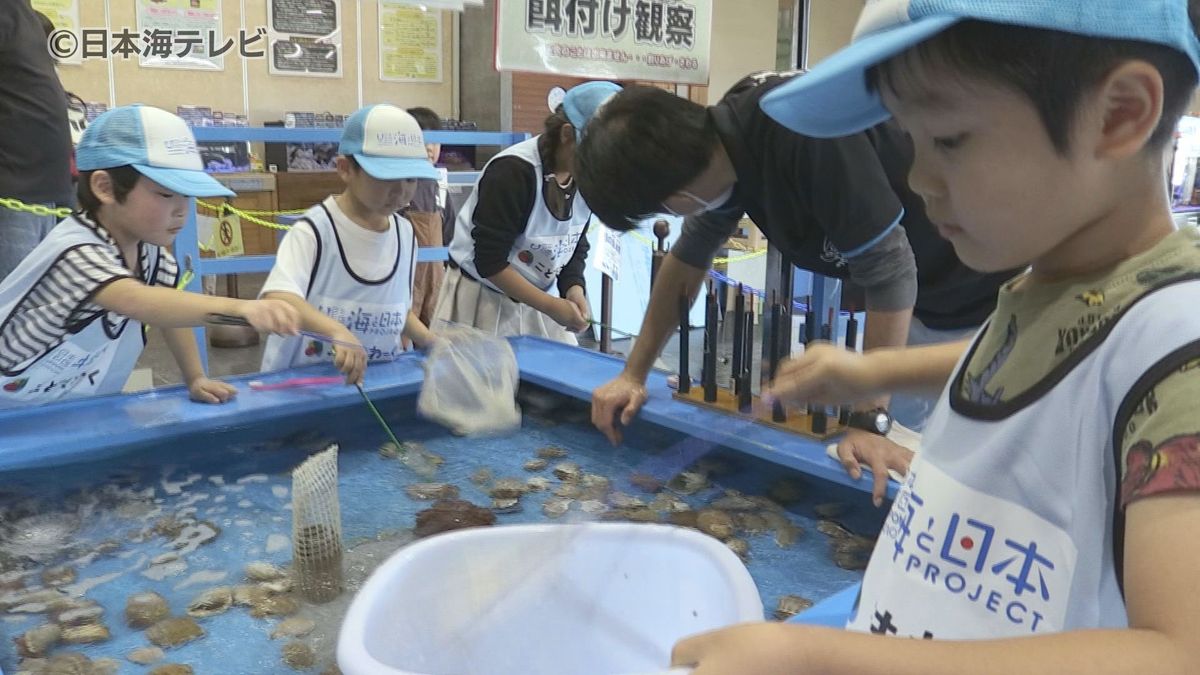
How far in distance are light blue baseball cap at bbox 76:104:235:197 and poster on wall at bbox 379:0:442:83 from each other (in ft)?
15.9

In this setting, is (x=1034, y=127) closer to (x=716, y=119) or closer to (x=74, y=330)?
(x=716, y=119)

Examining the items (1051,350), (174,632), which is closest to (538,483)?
(174,632)

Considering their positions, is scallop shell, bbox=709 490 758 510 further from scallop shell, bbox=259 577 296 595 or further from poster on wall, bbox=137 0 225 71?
poster on wall, bbox=137 0 225 71

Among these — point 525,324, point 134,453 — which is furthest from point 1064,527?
point 525,324

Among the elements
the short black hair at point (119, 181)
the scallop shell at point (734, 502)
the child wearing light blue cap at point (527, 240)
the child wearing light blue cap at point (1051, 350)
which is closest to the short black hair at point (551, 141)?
the child wearing light blue cap at point (527, 240)

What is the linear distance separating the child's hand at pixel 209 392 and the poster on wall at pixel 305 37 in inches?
189

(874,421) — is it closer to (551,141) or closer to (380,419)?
(380,419)

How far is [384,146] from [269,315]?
72 cm

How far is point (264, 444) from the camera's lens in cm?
208

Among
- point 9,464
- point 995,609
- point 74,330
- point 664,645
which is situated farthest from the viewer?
point 74,330

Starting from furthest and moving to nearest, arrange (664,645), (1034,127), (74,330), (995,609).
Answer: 1. (74,330)
2. (664,645)
3. (995,609)
4. (1034,127)

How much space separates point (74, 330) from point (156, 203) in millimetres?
337

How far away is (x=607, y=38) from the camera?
2957 millimetres

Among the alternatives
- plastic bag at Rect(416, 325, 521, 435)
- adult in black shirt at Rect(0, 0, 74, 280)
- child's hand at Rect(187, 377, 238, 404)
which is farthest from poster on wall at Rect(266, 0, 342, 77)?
plastic bag at Rect(416, 325, 521, 435)
